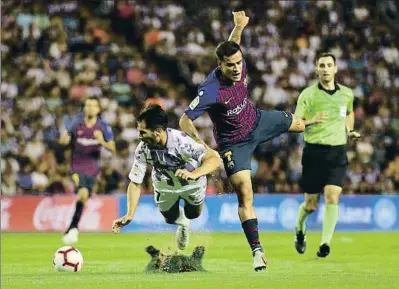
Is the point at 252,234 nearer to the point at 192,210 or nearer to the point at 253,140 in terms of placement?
the point at 253,140

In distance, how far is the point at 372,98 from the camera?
2558 cm

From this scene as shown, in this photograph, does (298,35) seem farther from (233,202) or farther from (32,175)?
(32,175)

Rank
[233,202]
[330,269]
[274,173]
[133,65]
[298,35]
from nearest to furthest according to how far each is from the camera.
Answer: [330,269]
[233,202]
[274,173]
[133,65]
[298,35]

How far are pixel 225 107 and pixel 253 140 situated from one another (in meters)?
0.51

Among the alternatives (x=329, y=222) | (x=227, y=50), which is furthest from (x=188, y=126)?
(x=329, y=222)

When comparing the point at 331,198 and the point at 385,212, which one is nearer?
the point at 331,198

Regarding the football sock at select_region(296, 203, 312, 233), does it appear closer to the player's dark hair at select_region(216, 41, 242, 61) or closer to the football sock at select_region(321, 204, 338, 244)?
the football sock at select_region(321, 204, 338, 244)

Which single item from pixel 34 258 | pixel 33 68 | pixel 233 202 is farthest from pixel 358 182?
pixel 34 258

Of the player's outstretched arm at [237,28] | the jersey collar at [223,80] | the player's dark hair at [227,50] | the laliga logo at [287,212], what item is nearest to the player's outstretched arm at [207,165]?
the jersey collar at [223,80]

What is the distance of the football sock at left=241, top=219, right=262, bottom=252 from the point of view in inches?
425

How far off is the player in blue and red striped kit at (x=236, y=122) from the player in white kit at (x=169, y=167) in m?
0.22

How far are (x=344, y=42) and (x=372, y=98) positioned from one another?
215 centimetres

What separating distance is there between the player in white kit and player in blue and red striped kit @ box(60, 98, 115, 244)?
493cm

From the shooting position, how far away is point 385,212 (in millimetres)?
22172
